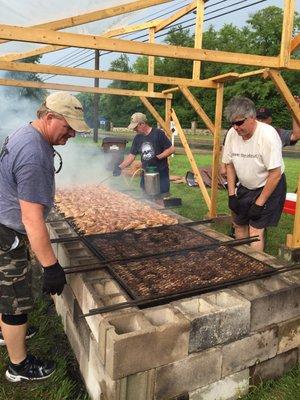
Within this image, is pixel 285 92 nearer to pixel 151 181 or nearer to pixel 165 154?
pixel 165 154

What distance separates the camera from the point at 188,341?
2404 millimetres

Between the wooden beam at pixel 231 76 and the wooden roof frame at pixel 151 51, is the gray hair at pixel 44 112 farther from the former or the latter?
the wooden beam at pixel 231 76

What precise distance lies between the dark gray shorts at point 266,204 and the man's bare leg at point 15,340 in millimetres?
2873

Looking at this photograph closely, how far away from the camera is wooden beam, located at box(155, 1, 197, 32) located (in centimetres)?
651

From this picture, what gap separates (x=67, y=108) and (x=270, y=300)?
2.05m

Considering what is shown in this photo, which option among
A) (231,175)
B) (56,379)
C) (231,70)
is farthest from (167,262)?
(231,70)

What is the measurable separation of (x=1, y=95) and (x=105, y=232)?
1920cm

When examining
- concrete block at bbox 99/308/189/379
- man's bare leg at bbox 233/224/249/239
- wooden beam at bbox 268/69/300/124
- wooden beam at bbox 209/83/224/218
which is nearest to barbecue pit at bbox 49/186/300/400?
concrete block at bbox 99/308/189/379

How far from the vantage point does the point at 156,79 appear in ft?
19.5

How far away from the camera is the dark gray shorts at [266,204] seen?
433 centimetres

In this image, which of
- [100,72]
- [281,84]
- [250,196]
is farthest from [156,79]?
[250,196]

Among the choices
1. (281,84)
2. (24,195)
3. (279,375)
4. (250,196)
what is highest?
(281,84)

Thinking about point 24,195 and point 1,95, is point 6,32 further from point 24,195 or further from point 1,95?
point 1,95

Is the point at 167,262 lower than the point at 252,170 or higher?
lower
